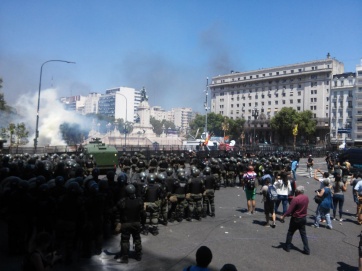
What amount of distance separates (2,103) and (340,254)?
62.9 metres

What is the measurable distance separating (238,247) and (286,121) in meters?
72.4

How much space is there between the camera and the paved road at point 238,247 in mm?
7832

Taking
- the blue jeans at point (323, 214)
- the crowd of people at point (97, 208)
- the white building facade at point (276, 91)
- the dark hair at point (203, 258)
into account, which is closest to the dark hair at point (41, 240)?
the crowd of people at point (97, 208)

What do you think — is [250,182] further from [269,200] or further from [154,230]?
[154,230]

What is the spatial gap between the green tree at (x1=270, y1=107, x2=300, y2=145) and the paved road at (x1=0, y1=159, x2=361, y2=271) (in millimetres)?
66810

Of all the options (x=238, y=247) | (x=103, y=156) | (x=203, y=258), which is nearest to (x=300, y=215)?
(x=238, y=247)

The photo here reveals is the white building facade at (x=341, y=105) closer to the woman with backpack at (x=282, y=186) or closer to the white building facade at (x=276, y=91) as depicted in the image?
the white building facade at (x=276, y=91)

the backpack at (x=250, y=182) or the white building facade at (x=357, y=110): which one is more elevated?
the white building facade at (x=357, y=110)

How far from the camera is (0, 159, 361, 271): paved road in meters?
7.83

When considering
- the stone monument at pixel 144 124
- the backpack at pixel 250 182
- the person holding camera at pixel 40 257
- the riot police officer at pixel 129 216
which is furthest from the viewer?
the stone monument at pixel 144 124

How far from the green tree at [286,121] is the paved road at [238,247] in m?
66.8

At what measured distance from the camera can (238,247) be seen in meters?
9.12

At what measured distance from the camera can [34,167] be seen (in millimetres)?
13477

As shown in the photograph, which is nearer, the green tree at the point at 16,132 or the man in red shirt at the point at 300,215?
the man in red shirt at the point at 300,215
